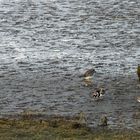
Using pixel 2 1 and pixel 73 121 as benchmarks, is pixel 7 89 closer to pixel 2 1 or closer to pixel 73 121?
pixel 73 121

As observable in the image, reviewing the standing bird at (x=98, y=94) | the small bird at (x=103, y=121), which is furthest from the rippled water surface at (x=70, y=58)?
the small bird at (x=103, y=121)

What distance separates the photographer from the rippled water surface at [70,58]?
72.7ft

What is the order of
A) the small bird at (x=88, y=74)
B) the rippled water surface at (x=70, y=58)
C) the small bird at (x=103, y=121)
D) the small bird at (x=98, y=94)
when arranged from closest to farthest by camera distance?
the small bird at (x=103, y=121) < the rippled water surface at (x=70, y=58) < the small bird at (x=98, y=94) < the small bird at (x=88, y=74)

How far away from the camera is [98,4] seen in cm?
4569

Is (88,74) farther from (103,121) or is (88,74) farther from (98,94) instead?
(103,121)

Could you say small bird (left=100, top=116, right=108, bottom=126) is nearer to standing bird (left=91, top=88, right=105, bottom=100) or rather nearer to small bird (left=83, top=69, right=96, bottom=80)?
standing bird (left=91, top=88, right=105, bottom=100)

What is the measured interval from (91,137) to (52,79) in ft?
26.9

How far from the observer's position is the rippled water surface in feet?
72.7

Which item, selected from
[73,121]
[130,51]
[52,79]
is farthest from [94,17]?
[73,121]

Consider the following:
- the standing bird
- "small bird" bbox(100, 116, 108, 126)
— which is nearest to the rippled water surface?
the standing bird

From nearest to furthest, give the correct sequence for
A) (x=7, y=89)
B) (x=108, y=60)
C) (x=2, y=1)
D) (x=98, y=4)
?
1. (x=7, y=89)
2. (x=108, y=60)
3. (x=98, y=4)
4. (x=2, y=1)

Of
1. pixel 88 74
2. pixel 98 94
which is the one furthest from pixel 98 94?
pixel 88 74

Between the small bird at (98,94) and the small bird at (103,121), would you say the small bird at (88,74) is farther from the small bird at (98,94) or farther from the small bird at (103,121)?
the small bird at (103,121)

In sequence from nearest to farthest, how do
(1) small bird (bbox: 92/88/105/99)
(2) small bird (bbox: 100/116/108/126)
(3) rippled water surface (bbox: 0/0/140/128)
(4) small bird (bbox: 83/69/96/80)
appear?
(2) small bird (bbox: 100/116/108/126), (3) rippled water surface (bbox: 0/0/140/128), (1) small bird (bbox: 92/88/105/99), (4) small bird (bbox: 83/69/96/80)
